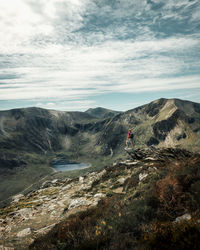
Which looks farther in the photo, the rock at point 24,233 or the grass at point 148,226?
the rock at point 24,233

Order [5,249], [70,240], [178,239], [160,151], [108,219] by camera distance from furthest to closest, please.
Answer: [160,151] < [5,249] < [108,219] < [70,240] < [178,239]

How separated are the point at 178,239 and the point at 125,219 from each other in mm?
3365

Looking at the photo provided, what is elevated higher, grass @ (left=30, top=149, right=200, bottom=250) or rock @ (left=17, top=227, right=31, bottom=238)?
grass @ (left=30, top=149, right=200, bottom=250)

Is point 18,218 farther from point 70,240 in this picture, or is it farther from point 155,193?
point 155,193

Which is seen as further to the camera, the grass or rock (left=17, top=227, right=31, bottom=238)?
rock (left=17, top=227, right=31, bottom=238)

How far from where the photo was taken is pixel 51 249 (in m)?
7.32

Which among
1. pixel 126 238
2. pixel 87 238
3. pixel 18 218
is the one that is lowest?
pixel 18 218

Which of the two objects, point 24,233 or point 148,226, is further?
point 24,233

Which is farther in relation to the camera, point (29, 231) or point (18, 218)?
point (18, 218)

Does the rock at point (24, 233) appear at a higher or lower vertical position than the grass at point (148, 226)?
lower

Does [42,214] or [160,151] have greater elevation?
[160,151]

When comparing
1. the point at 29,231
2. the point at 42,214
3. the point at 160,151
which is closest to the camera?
the point at 29,231

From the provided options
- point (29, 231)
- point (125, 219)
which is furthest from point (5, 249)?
point (125, 219)

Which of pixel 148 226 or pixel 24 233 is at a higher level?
pixel 148 226
